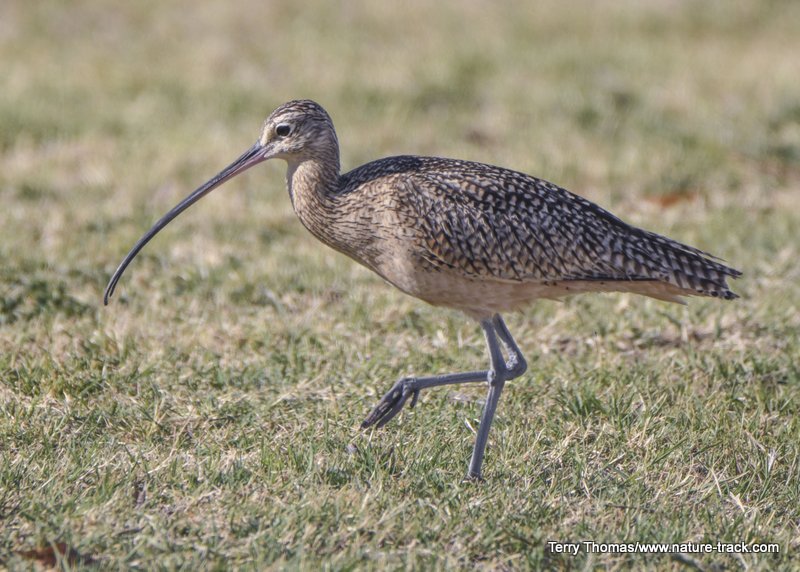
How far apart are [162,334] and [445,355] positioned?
4.41 ft

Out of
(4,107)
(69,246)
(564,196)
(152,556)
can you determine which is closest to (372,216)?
(564,196)

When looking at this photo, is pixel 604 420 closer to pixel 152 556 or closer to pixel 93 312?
pixel 152 556

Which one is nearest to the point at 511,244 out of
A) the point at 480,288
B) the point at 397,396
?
the point at 480,288

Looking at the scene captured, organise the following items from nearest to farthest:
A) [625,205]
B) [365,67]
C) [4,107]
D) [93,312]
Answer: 1. [93,312]
2. [625,205]
3. [4,107]
4. [365,67]

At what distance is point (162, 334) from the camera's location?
5965mm

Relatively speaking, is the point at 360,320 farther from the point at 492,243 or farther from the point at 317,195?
the point at 492,243

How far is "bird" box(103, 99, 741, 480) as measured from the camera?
16.4 feet

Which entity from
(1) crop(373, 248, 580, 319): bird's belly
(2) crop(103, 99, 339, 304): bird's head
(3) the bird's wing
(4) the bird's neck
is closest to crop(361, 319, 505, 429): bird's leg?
(1) crop(373, 248, 580, 319): bird's belly

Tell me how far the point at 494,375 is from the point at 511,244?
1.73 feet

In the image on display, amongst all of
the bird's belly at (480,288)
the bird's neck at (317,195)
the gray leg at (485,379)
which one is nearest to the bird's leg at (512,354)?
the gray leg at (485,379)

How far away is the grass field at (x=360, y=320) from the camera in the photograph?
4.15 metres

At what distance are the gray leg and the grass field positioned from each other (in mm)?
143

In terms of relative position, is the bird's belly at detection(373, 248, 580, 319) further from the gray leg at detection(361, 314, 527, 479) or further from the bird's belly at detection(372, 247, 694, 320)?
the gray leg at detection(361, 314, 527, 479)

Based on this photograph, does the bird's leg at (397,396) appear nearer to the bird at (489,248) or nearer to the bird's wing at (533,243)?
the bird at (489,248)
